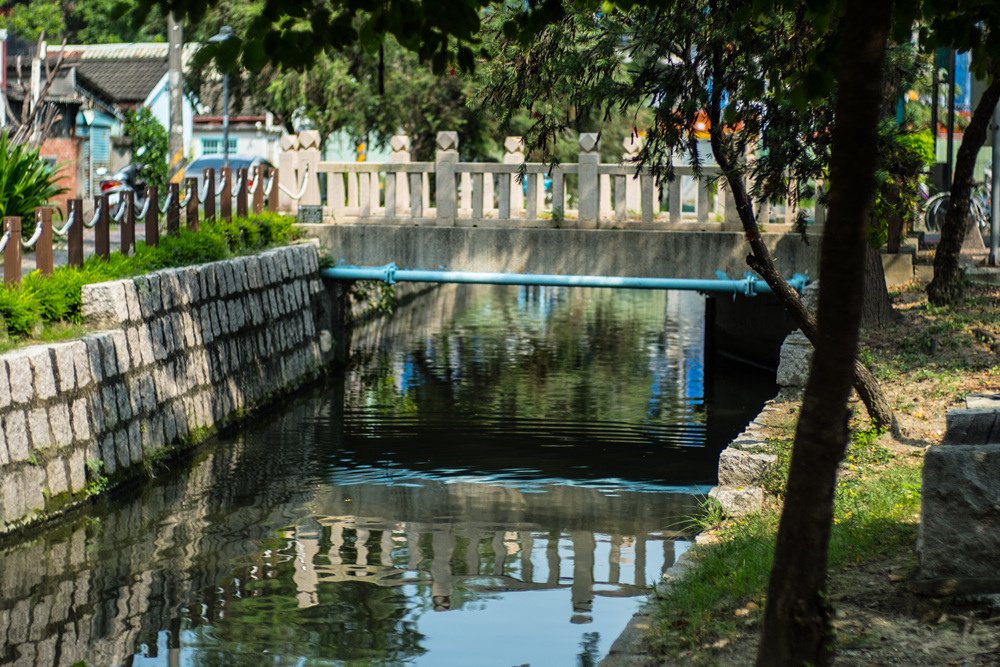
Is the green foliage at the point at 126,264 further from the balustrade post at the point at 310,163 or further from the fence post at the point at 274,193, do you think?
the fence post at the point at 274,193

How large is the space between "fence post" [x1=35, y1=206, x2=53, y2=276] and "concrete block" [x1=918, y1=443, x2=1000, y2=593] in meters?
8.86

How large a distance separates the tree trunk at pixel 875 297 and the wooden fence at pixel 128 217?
7678 mm

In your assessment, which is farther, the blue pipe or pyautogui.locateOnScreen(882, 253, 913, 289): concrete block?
pyautogui.locateOnScreen(882, 253, 913, 289): concrete block

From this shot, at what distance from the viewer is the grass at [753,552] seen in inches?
247

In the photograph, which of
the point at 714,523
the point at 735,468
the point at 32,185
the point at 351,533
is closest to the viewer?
the point at 714,523

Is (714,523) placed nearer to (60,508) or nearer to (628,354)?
(60,508)

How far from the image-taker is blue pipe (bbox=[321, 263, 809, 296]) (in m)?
17.4

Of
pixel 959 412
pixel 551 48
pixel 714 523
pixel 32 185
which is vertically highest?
pixel 551 48

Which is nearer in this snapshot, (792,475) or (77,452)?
(792,475)

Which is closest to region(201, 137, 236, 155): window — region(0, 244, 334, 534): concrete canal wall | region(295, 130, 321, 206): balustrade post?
region(295, 130, 321, 206): balustrade post

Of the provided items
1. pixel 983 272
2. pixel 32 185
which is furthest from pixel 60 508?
pixel 983 272

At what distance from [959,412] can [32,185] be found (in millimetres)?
10285

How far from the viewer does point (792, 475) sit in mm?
4750

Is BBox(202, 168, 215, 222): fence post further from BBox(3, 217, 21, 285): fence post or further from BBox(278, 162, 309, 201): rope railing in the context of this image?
BBox(3, 217, 21, 285): fence post
